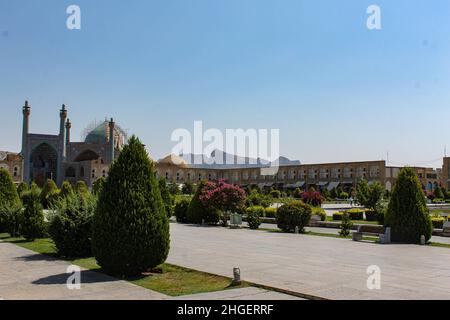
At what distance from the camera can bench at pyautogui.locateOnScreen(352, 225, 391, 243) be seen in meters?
16.0

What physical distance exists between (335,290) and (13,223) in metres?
14.5

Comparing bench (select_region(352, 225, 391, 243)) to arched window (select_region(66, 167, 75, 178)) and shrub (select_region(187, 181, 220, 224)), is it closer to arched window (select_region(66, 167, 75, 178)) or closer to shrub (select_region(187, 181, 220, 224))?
shrub (select_region(187, 181, 220, 224))

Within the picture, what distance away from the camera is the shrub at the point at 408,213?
1589cm

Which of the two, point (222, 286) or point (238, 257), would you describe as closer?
point (222, 286)

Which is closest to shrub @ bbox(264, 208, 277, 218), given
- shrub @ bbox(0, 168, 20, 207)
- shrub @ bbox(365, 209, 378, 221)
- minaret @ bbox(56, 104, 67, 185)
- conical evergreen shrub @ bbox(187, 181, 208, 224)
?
conical evergreen shrub @ bbox(187, 181, 208, 224)

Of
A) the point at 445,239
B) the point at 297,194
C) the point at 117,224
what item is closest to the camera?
the point at 117,224

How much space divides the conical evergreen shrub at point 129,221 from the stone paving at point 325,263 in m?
1.62

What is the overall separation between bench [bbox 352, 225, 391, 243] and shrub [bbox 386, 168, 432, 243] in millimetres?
293

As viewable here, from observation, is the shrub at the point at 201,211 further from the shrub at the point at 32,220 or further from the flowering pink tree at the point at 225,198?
the shrub at the point at 32,220

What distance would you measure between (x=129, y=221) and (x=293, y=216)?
41.8ft

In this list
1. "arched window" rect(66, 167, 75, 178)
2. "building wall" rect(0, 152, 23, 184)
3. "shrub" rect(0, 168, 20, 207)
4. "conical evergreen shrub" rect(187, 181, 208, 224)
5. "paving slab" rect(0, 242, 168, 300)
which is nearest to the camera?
"paving slab" rect(0, 242, 168, 300)
